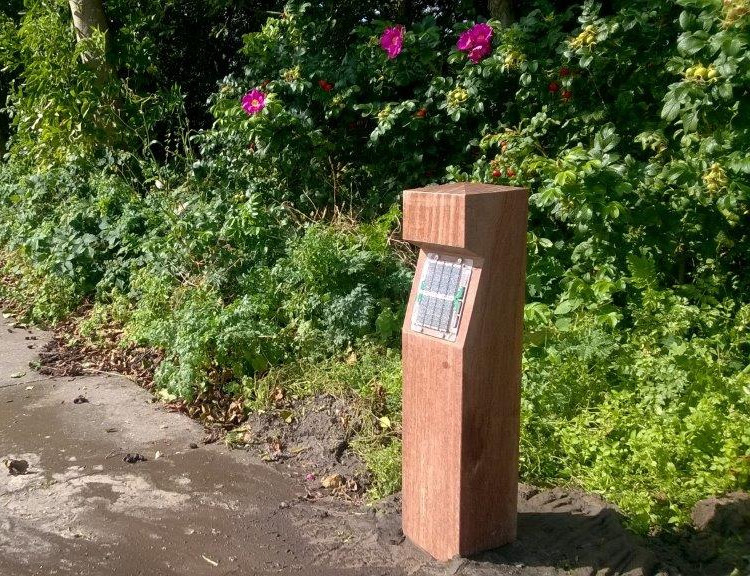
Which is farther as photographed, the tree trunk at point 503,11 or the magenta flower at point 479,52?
the tree trunk at point 503,11

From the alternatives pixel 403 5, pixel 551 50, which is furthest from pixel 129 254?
pixel 551 50

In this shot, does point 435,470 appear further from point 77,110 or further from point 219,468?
point 77,110

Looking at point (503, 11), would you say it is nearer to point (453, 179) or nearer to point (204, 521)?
point (453, 179)

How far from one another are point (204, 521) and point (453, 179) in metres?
3.00

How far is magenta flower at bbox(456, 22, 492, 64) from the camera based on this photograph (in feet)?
17.4

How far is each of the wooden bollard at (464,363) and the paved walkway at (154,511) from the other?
33 centimetres

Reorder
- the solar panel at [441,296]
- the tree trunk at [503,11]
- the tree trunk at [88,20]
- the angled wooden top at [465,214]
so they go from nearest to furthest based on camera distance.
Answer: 1. the angled wooden top at [465,214]
2. the solar panel at [441,296]
3. the tree trunk at [503,11]
4. the tree trunk at [88,20]

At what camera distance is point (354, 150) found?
6652 mm

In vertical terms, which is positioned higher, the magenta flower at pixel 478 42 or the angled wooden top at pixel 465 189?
the magenta flower at pixel 478 42

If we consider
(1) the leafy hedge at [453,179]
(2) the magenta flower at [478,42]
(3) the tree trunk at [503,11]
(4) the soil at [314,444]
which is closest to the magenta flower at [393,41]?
(1) the leafy hedge at [453,179]

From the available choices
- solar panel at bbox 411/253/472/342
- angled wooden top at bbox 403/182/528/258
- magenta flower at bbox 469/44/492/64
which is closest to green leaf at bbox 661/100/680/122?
magenta flower at bbox 469/44/492/64

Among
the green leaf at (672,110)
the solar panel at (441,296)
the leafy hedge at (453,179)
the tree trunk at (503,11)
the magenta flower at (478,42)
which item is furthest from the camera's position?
the tree trunk at (503,11)

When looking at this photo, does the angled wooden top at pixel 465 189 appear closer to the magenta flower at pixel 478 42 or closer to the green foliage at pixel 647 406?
the green foliage at pixel 647 406

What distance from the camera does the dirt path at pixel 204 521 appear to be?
113 inches
